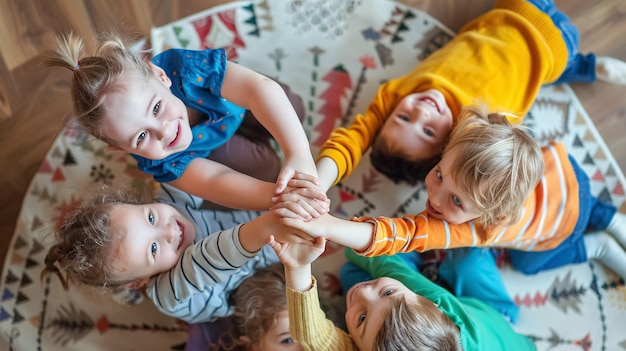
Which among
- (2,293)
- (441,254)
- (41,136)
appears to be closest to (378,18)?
(441,254)

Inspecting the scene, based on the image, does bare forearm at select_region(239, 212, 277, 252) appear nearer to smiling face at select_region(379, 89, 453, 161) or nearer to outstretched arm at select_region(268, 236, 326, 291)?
outstretched arm at select_region(268, 236, 326, 291)

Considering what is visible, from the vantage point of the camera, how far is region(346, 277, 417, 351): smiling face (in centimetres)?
88

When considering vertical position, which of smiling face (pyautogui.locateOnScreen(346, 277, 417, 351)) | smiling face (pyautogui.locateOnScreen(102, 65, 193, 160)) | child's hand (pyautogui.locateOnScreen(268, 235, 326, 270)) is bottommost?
smiling face (pyautogui.locateOnScreen(346, 277, 417, 351))

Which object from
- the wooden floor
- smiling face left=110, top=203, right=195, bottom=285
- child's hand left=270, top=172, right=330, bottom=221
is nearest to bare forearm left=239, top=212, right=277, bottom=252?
child's hand left=270, top=172, right=330, bottom=221

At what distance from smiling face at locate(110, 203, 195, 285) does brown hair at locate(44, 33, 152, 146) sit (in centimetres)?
16

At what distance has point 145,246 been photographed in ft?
3.00

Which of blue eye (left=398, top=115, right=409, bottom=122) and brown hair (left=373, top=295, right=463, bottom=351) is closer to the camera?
brown hair (left=373, top=295, right=463, bottom=351)

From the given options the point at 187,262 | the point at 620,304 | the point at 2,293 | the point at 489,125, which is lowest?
the point at 620,304

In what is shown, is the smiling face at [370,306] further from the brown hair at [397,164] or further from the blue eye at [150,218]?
the blue eye at [150,218]

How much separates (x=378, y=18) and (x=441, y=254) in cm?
62

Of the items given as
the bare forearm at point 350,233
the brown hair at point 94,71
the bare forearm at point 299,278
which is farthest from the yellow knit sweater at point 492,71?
the brown hair at point 94,71

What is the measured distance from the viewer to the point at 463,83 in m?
1.13

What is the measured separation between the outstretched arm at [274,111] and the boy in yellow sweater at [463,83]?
10cm

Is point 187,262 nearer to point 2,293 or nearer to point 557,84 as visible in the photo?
point 2,293
